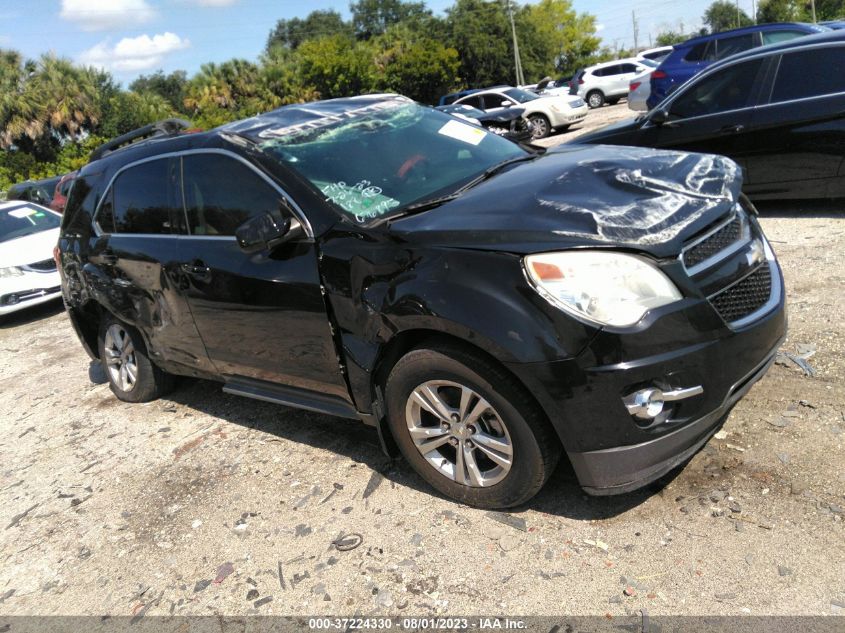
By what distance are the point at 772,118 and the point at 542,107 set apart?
13.4 meters

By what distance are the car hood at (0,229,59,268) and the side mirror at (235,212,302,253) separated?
7108 millimetres

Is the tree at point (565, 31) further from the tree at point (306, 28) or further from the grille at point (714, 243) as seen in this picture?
the grille at point (714, 243)

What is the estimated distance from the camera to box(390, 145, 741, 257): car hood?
266 cm

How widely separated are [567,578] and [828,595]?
0.88 metres

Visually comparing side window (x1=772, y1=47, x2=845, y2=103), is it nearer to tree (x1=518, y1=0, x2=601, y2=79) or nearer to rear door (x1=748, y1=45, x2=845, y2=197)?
rear door (x1=748, y1=45, x2=845, y2=197)

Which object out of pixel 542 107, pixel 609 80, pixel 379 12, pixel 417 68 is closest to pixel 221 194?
pixel 542 107

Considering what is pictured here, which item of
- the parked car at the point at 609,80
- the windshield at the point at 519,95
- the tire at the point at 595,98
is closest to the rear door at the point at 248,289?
the windshield at the point at 519,95

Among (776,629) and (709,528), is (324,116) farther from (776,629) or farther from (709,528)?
(776,629)

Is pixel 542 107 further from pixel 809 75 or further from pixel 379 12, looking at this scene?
pixel 379 12

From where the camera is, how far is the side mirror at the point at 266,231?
10.7 ft

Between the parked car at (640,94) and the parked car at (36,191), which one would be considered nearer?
the parked car at (640,94)

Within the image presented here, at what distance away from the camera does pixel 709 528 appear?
2.77 meters

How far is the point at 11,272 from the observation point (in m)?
9.02

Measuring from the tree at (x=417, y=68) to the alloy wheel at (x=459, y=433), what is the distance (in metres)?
46.4
